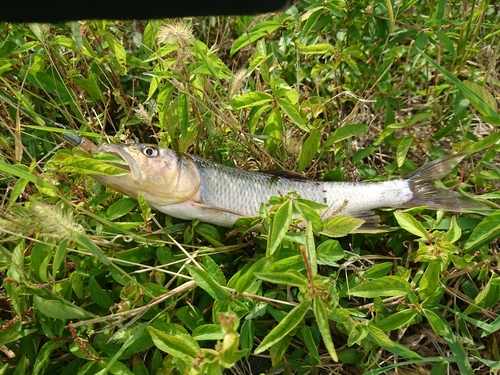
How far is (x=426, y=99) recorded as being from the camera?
11.5ft

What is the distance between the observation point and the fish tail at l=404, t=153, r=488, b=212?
259cm

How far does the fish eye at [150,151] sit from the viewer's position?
7.94ft

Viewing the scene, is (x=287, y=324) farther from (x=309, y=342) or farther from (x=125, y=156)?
(x=125, y=156)

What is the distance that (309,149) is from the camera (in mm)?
2697

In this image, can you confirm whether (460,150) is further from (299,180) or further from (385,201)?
(299,180)

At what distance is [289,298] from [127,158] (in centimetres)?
107

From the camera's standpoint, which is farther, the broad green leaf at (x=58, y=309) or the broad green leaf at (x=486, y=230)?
the broad green leaf at (x=486, y=230)

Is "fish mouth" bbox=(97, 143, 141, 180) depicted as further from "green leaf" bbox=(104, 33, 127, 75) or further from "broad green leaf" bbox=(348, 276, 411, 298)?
"broad green leaf" bbox=(348, 276, 411, 298)

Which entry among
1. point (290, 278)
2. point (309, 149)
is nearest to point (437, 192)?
point (309, 149)

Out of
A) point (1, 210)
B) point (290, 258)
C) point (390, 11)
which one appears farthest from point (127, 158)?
Result: point (390, 11)

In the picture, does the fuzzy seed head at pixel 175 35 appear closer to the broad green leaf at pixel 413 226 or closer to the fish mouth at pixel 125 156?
the fish mouth at pixel 125 156

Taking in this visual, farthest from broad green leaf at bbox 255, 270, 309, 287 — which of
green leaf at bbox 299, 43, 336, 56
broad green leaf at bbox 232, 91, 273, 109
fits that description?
green leaf at bbox 299, 43, 336, 56

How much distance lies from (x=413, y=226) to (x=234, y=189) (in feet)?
3.11

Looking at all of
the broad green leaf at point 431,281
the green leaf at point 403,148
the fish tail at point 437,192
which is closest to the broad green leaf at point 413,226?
the broad green leaf at point 431,281
